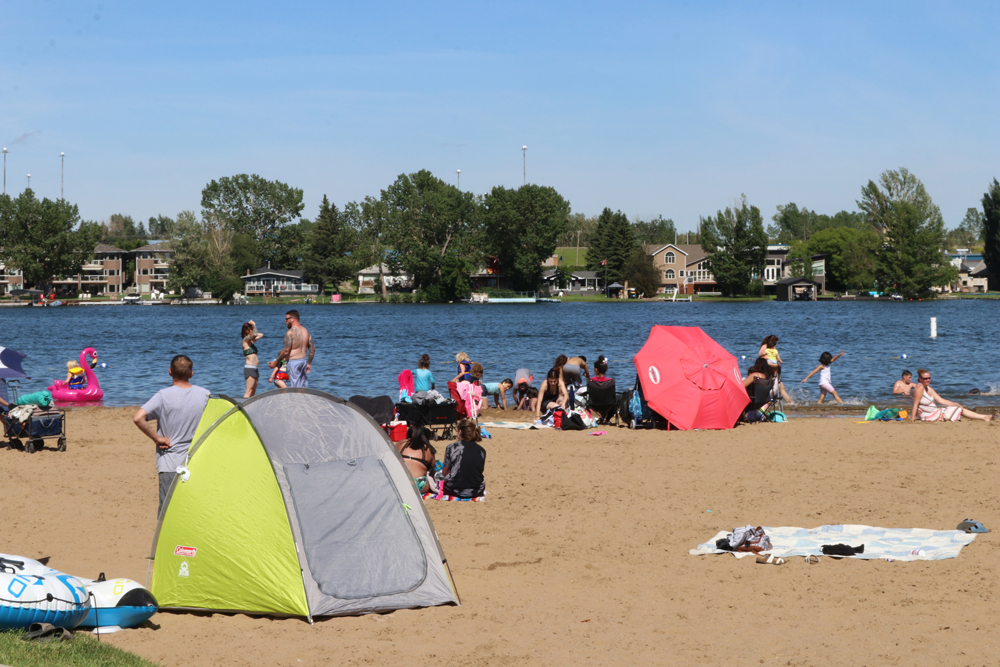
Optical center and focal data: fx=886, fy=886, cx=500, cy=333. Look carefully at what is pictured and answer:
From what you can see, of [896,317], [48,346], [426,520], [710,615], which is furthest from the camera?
[896,317]

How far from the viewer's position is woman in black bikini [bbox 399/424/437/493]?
10734 mm

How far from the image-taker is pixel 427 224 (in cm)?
10919

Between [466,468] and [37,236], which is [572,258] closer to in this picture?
[37,236]

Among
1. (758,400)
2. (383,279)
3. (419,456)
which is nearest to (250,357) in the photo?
(419,456)

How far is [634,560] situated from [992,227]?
11423cm

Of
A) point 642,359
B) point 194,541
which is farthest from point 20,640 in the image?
point 642,359

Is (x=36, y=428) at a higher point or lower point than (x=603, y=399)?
lower

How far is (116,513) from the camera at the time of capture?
10.1 m

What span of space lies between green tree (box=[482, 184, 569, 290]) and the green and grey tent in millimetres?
103269

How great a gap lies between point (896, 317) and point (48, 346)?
197 feet

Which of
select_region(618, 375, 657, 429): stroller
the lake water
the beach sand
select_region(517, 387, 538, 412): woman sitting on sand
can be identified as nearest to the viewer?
the beach sand

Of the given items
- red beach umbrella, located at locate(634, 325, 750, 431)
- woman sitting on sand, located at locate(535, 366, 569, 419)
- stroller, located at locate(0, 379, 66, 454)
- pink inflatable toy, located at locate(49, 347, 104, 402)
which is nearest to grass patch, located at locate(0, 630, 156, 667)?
stroller, located at locate(0, 379, 66, 454)

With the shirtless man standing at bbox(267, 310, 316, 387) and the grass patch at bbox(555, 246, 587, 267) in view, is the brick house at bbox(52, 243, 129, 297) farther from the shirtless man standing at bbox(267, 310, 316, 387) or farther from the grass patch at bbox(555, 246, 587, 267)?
the shirtless man standing at bbox(267, 310, 316, 387)

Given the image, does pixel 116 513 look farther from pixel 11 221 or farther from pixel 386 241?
pixel 11 221
